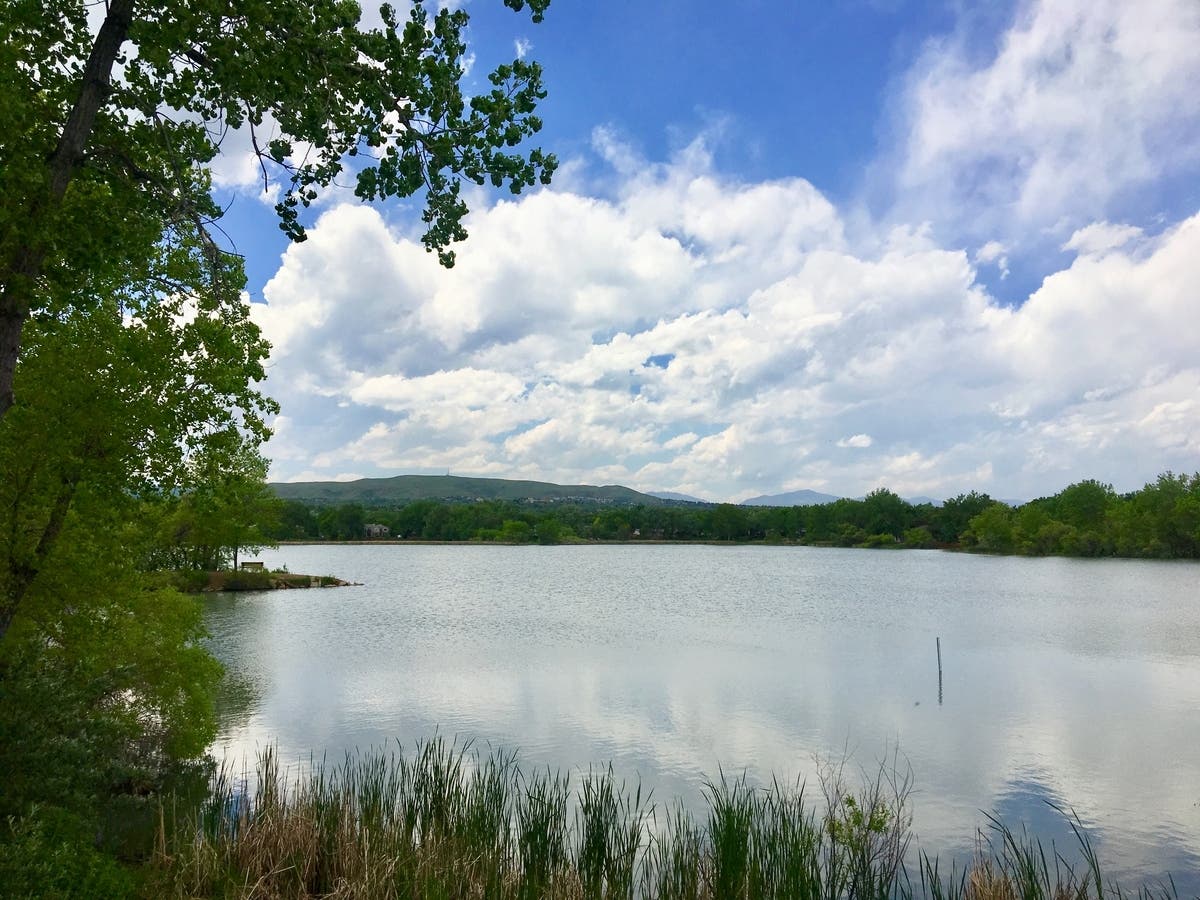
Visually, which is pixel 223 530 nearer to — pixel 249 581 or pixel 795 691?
pixel 249 581

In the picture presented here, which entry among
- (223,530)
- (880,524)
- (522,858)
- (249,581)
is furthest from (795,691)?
(880,524)

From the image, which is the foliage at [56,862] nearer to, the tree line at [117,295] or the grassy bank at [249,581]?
the tree line at [117,295]

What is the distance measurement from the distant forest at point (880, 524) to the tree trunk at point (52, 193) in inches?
3145

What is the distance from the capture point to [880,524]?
532ft

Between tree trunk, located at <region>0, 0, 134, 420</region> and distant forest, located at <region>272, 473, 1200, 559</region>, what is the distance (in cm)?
7989

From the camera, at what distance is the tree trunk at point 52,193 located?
7.23m

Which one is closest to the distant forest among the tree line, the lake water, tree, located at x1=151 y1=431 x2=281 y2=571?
tree, located at x1=151 y1=431 x2=281 y2=571

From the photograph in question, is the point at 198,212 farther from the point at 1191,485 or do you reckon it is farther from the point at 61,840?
the point at 1191,485

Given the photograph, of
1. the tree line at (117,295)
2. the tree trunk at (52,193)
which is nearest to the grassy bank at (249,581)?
the tree line at (117,295)

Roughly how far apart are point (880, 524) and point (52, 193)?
169 m

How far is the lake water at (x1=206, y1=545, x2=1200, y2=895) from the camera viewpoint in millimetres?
15805

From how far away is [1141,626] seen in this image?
127 feet

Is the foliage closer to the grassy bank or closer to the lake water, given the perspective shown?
the lake water

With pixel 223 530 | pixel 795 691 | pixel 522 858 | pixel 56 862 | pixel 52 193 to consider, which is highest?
pixel 52 193
